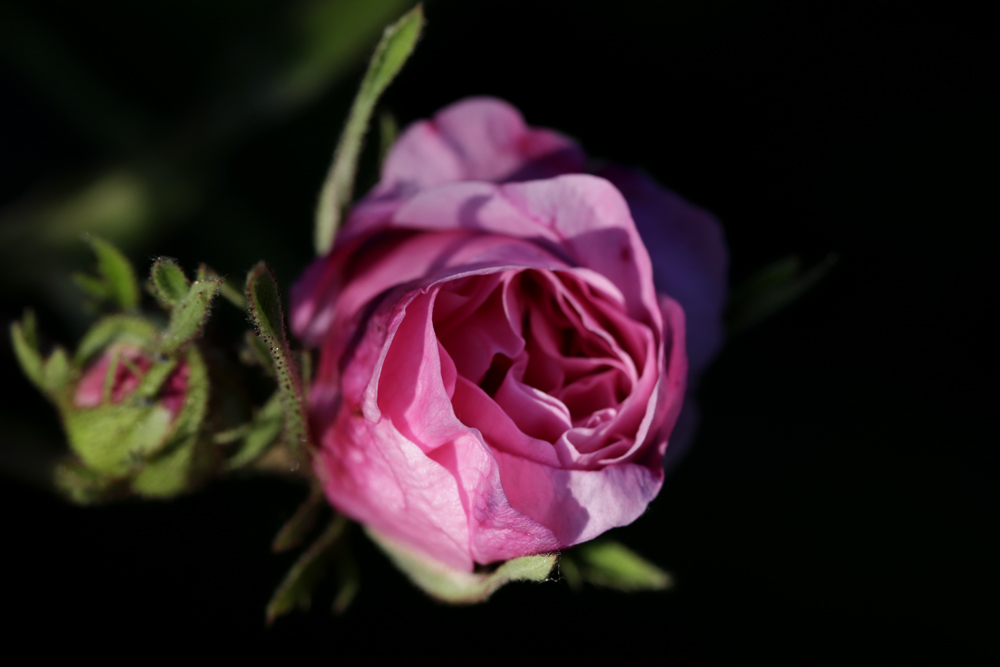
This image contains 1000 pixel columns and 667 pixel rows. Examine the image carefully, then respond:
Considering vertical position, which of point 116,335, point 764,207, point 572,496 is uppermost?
point 116,335

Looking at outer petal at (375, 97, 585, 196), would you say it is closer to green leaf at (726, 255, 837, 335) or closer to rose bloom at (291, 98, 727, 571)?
rose bloom at (291, 98, 727, 571)

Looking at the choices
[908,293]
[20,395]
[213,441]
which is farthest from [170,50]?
[908,293]

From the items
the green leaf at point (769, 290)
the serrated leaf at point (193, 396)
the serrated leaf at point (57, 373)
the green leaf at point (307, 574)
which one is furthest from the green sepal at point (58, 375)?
the green leaf at point (769, 290)

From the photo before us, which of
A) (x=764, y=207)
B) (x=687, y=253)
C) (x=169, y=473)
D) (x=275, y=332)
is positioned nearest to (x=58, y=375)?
(x=169, y=473)

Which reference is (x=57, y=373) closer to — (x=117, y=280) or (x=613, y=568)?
(x=117, y=280)

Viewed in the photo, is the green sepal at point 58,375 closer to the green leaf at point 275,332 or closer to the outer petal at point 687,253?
the green leaf at point 275,332

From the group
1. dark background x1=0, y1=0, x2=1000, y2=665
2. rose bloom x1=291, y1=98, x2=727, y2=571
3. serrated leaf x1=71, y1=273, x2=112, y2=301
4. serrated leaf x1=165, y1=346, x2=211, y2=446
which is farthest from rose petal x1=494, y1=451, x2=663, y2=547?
dark background x1=0, y1=0, x2=1000, y2=665
